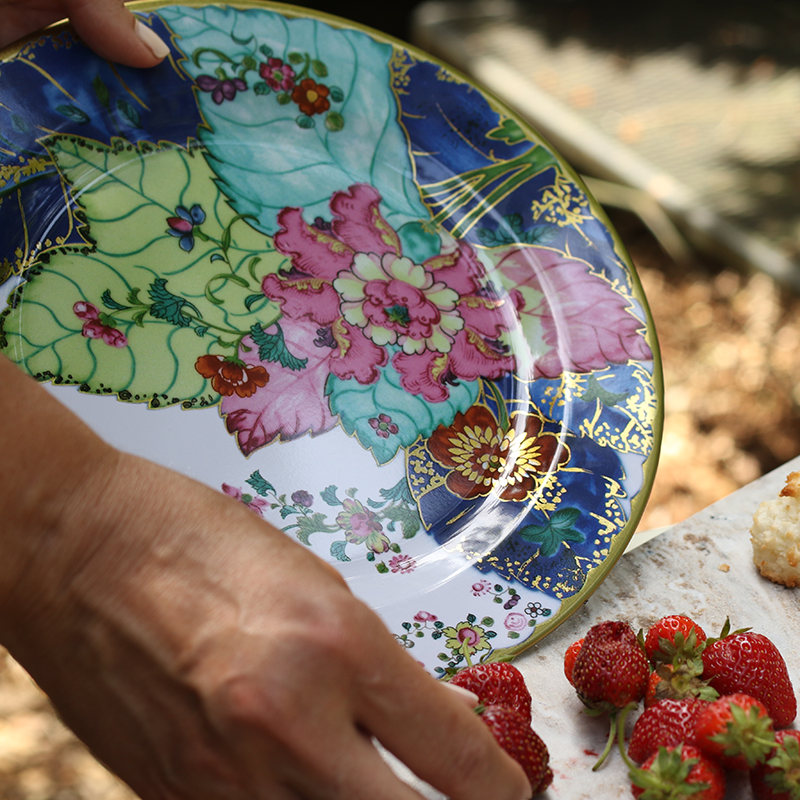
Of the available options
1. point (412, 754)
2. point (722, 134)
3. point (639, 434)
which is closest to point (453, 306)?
point (639, 434)

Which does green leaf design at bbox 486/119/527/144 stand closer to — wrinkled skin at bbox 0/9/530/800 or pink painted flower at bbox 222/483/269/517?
pink painted flower at bbox 222/483/269/517

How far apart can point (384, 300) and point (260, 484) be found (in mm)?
286

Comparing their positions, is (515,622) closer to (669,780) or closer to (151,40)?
(669,780)

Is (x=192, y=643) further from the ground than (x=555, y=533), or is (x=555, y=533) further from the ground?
(x=192, y=643)

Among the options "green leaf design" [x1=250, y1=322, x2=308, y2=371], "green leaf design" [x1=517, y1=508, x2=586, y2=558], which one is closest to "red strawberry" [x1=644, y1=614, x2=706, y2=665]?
"green leaf design" [x1=517, y1=508, x2=586, y2=558]

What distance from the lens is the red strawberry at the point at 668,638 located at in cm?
67

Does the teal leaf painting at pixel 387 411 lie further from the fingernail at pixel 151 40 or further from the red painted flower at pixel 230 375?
the fingernail at pixel 151 40

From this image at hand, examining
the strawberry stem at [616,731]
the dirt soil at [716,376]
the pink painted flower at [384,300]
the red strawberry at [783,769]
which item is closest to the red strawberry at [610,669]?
the strawberry stem at [616,731]

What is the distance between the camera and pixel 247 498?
78cm

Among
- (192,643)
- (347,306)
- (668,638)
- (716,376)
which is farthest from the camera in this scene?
(716,376)

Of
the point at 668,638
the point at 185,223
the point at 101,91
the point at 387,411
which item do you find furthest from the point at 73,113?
the point at 668,638

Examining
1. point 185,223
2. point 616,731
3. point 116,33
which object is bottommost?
point 616,731

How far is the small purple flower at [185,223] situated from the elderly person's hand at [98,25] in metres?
→ 0.17

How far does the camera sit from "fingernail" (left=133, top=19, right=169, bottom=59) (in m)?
0.83
